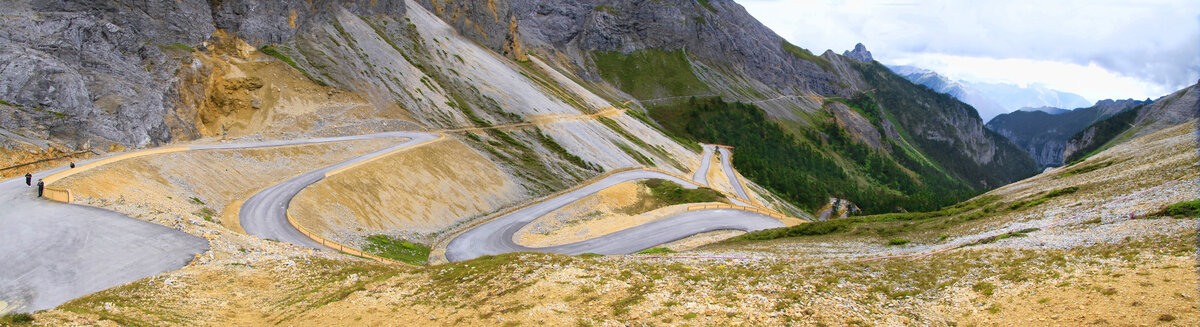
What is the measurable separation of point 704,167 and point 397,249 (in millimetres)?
76604

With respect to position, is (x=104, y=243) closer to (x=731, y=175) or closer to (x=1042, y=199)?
(x=1042, y=199)

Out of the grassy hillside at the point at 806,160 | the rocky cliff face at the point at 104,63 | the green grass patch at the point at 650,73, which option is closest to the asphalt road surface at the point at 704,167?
the grassy hillside at the point at 806,160

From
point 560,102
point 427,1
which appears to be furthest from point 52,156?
point 427,1

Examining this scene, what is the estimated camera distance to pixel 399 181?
161 feet

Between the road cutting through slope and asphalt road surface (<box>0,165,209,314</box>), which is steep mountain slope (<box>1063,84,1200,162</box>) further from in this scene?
asphalt road surface (<box>0,165,209,314</box>)

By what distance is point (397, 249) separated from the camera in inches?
1485

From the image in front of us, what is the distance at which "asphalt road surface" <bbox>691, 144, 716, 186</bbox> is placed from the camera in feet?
302

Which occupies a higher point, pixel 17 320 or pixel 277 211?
pixel 17 320

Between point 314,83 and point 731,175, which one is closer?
point 314,83

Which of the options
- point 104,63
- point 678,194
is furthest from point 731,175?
point 104,63

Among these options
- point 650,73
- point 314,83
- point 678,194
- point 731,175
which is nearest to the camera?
point 678,194

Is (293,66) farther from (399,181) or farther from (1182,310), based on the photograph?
(1182,310)

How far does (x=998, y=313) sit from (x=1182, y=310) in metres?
3.49

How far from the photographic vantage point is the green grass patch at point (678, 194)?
55.8m
